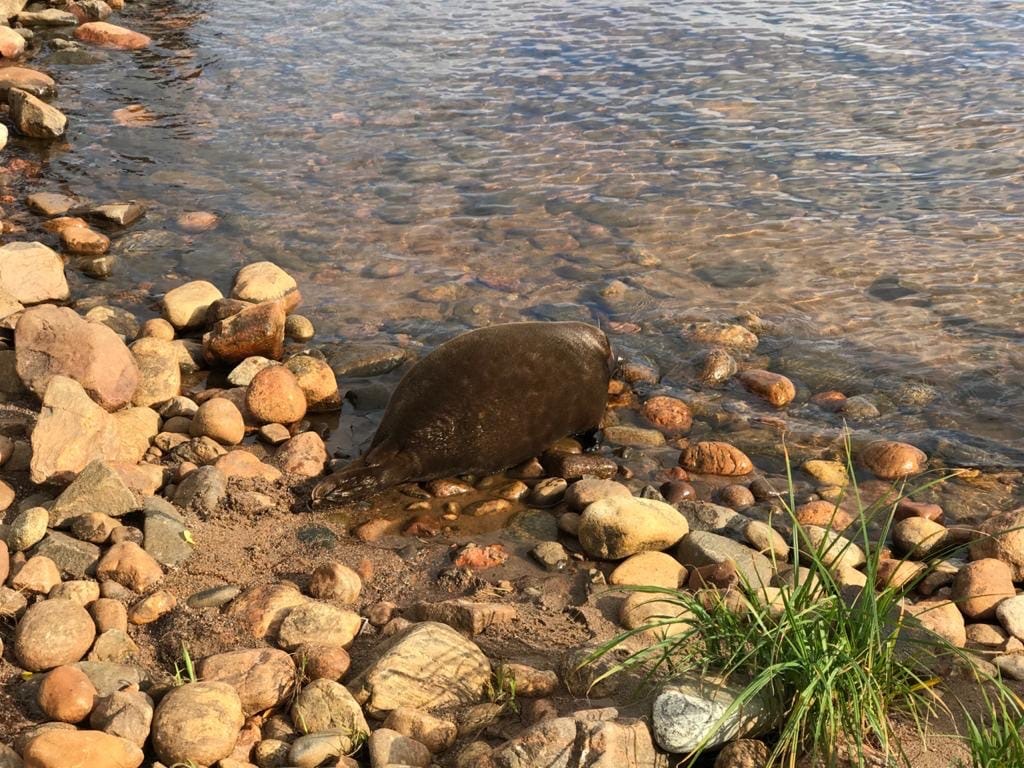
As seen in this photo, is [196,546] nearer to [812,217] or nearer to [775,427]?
[775,427]

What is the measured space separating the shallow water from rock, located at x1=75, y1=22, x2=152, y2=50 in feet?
1.16

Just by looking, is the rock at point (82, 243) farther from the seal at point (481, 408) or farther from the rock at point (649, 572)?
the rock at point (649, 572)

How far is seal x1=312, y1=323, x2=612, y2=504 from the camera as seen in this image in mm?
5824

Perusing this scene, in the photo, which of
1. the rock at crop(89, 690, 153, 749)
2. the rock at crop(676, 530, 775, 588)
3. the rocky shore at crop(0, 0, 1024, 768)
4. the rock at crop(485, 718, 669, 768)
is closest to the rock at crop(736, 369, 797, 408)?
the rocky shore at crop(0, 0, 1024, 768)

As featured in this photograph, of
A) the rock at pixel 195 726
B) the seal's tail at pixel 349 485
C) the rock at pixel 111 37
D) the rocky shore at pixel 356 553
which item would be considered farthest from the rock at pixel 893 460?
the rock at pixel 111 37

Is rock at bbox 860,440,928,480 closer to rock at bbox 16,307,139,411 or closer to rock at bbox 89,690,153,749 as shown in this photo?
rock at bbox 89,690,153,749

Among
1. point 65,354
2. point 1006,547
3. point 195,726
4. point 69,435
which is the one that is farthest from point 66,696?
point 1006,547

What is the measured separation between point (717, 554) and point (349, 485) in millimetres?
1949

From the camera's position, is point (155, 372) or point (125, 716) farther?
point (155, 372)

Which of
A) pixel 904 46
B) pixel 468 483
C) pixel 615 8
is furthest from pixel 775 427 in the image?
pixel 615 8

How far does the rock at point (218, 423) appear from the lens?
6.13 meters

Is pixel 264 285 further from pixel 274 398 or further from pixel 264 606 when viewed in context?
pixel 264 606

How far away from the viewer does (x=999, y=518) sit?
5.34m

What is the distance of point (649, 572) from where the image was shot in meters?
4.95
